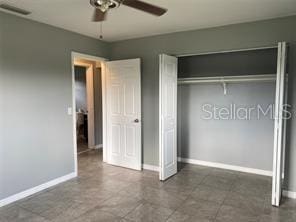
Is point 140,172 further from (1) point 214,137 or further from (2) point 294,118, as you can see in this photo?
(2) point 294,118

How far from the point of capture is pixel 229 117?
14.4 ft

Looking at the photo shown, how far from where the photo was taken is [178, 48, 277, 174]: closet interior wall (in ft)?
13.3

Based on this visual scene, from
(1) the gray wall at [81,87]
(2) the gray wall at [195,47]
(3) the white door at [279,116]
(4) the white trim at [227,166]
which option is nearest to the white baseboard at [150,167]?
(2) the gray wall at [195,47]

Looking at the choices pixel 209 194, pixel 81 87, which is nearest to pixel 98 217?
pixel 209 194

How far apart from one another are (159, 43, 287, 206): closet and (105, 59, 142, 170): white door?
27.3 inches

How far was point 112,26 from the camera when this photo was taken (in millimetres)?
3629

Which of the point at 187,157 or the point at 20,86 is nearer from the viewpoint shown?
the point at 20,86

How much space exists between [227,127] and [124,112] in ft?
6.67

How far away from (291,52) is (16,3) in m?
3.59

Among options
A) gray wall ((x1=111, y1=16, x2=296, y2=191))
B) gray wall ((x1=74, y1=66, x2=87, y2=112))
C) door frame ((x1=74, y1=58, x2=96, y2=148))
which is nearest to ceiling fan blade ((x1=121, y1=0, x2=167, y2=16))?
gray wall ((x1=111, y1=16, x2=296, y2=191))

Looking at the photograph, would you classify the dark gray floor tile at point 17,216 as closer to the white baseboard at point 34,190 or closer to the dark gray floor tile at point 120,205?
the white baseboard at point 34,190

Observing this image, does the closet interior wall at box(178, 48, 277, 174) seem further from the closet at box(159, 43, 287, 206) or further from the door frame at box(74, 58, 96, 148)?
the door frame at box(74, 58, 96, 148)

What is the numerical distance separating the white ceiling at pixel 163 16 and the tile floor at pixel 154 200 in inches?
100

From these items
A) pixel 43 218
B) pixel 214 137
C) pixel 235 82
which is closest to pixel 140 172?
pixel 214 137
